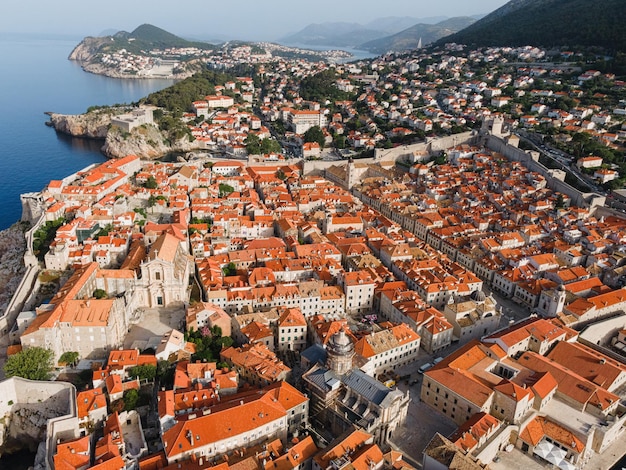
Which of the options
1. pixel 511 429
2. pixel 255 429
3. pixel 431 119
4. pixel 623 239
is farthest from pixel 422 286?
pixel 431 119

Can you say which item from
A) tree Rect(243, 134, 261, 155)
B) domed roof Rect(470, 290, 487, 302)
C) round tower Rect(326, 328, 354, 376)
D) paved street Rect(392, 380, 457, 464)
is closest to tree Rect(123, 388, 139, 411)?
round tower Rect(326, 328, 354, 376)

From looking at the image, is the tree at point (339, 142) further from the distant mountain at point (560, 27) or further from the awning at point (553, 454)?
the awning at point (553, 454)

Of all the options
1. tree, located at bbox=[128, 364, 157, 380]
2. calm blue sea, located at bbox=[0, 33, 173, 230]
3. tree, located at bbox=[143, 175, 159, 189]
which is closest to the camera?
tree, located at bbox=[128, 364, 157, 380]

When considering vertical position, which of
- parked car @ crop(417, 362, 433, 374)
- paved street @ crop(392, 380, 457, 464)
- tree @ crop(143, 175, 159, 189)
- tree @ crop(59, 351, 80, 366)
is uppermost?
tree @ crop(143, 175, 159, 189)

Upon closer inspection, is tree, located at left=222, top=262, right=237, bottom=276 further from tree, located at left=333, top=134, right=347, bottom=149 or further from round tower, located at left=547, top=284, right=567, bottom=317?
tree, located at left=333, top=134, right=347, bottom=149

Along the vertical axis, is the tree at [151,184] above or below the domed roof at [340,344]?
above

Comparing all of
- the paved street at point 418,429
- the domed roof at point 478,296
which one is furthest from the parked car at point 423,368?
the domed roof at point 478,296

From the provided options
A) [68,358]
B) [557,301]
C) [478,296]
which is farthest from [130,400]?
[557,301]
